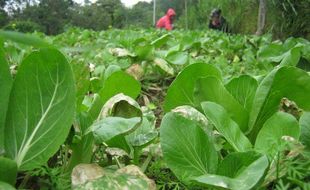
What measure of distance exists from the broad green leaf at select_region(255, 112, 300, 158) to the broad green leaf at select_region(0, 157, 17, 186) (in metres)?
0.40

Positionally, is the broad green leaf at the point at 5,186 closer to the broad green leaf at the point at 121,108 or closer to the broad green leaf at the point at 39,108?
the broad green leaf at the point at 39,108

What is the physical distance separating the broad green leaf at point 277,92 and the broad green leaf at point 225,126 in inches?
4.0

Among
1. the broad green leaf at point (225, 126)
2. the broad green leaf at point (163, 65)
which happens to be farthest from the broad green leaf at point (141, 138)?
the broad green leaf at point (163, 65)

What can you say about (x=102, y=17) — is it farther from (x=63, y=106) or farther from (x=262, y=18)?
(x=63, y=106)

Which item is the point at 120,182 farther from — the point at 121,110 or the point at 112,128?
the point at 121,110

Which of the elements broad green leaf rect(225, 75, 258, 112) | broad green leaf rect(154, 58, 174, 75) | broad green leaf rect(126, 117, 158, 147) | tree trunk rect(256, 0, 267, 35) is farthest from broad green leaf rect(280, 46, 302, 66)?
tree trunk rect(256, 0, 267, 35)

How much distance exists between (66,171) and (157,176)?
16 cm

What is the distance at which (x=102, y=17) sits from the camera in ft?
103

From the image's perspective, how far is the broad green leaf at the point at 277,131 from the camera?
764 millimetres

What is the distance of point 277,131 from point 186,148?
0.56 ft

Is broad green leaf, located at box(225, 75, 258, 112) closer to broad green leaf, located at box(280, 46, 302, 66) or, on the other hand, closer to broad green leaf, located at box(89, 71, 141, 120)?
broad green leaf, located at box(89, 71, 141, 120)

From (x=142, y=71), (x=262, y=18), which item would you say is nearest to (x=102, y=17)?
(x=262, y=18)

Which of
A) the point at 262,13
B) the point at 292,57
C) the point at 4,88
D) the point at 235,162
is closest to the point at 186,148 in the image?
the point at 235,162

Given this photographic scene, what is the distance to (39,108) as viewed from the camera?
2.32 ft
